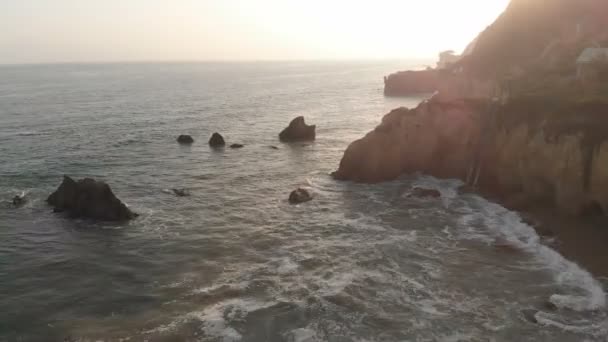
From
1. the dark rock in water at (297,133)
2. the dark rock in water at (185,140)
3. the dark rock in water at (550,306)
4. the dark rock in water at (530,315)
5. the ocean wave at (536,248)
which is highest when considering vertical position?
the dark rock in water at (297,133)

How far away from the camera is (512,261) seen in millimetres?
32281

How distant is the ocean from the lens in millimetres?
25281

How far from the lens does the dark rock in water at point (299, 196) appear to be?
1833 inches

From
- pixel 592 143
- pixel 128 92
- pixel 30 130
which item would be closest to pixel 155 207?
pixel 592 143

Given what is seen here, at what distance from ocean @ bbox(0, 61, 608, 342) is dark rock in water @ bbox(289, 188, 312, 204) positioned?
1.32 meters

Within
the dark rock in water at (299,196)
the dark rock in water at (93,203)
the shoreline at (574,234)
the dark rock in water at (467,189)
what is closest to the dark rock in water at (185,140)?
the dark rock in water at (93,203)

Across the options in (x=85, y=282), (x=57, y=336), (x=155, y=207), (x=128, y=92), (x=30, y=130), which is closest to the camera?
(x=57, y=336)

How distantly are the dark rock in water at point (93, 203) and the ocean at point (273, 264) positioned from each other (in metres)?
1.18

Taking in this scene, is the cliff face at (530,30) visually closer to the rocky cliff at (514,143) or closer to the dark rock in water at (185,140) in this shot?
the rocky cliff at (514,143)

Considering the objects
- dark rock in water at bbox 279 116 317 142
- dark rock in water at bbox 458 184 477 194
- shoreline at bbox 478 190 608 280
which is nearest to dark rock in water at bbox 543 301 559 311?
shoreline at bbox 478 190 608 280

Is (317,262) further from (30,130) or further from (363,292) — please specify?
(30,130)

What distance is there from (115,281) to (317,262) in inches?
508

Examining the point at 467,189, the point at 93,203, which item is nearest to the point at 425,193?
the point at 467,189

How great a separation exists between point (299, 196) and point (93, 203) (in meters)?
18.1
